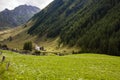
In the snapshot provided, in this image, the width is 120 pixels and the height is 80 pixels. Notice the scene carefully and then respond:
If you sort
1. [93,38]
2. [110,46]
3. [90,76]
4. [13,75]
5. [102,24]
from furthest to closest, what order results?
[102,24] → [93,38] → [110,46] → [90,76] → [13,75]

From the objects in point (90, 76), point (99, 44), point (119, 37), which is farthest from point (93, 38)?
point (90, 76)

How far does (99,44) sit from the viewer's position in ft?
572

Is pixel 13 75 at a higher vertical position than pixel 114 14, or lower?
lower

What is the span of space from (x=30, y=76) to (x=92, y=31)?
176 m

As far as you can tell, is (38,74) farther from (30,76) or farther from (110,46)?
(110,46)

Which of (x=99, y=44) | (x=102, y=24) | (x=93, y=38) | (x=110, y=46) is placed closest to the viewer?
(x=110, y=46)

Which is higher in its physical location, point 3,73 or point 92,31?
point 92,31

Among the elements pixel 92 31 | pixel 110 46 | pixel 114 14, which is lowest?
pixel 110 46

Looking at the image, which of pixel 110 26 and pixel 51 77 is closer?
pixel 51 77

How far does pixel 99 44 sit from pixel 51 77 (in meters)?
150

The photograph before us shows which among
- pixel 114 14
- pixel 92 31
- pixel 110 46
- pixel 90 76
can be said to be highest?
pixel 114 14

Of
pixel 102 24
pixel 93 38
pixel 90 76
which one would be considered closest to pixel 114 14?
pixel 102 24

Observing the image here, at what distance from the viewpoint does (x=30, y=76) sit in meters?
26.8

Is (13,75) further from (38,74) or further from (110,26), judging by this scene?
(110,26)
